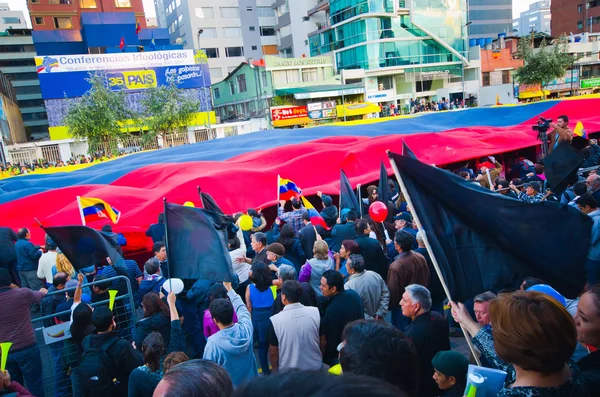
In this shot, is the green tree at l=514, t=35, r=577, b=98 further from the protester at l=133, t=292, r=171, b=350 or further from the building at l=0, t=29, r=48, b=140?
the building at l=0, t=29, r=48, b=140

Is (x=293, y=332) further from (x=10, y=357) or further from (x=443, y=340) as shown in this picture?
(x=10, y=357)

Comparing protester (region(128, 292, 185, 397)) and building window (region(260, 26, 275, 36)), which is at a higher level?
building window (region(260, 26, 275, 36))

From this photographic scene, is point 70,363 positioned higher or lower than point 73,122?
lower

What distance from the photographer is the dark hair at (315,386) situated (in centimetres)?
95

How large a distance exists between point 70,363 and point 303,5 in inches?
2424

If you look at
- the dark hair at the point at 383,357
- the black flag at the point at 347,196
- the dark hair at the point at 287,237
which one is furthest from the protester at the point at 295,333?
the black flag at the point at 347,196

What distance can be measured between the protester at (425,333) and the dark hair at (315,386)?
2487 mm

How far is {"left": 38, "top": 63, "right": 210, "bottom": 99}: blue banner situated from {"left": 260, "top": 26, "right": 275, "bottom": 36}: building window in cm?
2410

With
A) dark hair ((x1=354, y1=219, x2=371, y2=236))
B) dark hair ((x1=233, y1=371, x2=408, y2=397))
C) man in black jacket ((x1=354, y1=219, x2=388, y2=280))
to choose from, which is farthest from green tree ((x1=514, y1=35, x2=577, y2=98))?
dark hair ((x1=233, y1=371, x2=408, y2=397))

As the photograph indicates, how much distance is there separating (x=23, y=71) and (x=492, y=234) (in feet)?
254

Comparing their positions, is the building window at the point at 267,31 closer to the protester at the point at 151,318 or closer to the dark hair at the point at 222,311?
the protester at the point at 151,318

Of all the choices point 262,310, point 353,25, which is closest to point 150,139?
point 353,25

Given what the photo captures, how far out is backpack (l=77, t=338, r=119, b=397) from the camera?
142 inches

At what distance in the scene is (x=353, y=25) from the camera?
47938 mm
